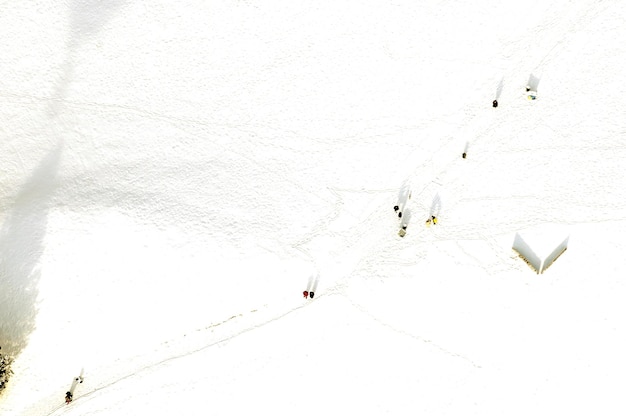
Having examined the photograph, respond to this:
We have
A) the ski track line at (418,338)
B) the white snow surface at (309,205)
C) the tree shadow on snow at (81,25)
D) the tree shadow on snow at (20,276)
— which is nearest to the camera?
the tree shadow on snow at (20,276)

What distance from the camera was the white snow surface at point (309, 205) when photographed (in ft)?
55.0

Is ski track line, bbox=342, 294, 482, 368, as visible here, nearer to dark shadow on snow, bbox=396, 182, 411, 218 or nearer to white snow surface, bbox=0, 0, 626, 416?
white snow surface, bbox=0, 0, 626, 416

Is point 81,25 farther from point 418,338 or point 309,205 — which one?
point 418,338

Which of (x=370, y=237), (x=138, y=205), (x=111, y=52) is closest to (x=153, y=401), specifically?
(x=138, y=205)

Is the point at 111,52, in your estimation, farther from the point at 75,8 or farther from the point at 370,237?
the point at 370,237

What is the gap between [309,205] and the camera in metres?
17.6

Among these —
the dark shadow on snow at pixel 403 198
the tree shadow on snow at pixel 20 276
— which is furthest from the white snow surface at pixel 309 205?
the dark shadow on snow at pixel 403 198

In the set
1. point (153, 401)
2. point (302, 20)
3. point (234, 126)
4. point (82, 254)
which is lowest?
point (153, 401)

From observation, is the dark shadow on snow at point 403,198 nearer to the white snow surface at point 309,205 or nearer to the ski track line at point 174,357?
the white snow surface at point 309,205

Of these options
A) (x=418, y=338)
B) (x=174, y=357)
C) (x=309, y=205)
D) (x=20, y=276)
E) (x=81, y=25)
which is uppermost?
(x=81, y=25)

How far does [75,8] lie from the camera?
61.2ft

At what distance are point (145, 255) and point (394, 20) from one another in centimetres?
1276

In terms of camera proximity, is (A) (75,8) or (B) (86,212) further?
(A) (75,8)

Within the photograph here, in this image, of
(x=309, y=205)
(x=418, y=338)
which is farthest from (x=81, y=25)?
(x=418, y=338)
